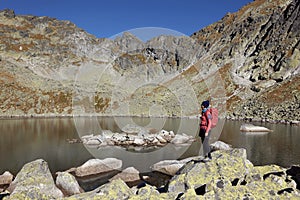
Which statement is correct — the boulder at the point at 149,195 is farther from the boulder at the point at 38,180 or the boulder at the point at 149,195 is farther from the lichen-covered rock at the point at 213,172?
the boulder at the point at 38,180

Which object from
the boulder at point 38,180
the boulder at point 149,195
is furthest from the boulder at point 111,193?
the boulder at point 38,180

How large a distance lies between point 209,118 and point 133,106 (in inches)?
4145

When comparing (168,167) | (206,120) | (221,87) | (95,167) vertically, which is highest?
(221,87)

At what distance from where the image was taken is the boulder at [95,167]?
24498 millimetres

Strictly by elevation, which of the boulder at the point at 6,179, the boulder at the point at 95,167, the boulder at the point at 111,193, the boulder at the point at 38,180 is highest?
the boulder at the point at 111,193

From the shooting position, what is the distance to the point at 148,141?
4341 centimetres

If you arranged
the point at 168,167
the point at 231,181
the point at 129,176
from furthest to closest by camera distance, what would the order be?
the point at 168,167, the point at 129,176, the point at 231,181

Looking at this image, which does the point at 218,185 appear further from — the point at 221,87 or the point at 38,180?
the point at 221,87

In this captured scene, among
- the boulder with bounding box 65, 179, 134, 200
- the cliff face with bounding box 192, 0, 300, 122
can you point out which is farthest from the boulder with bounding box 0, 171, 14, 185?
the cliff face with bounding box 192, 0, 300, 122

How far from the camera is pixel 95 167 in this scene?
25.2m

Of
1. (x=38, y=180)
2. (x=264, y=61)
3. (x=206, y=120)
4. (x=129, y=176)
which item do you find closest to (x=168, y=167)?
(x=129, y=176)

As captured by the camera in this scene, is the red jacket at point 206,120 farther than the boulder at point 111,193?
Yes

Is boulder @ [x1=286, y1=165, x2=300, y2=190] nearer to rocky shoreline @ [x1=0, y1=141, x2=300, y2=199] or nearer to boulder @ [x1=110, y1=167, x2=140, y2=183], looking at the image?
rocky shoreline @ [x1=0, y1=141, x2=300, y2=199]

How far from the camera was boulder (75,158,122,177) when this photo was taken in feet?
80.4
